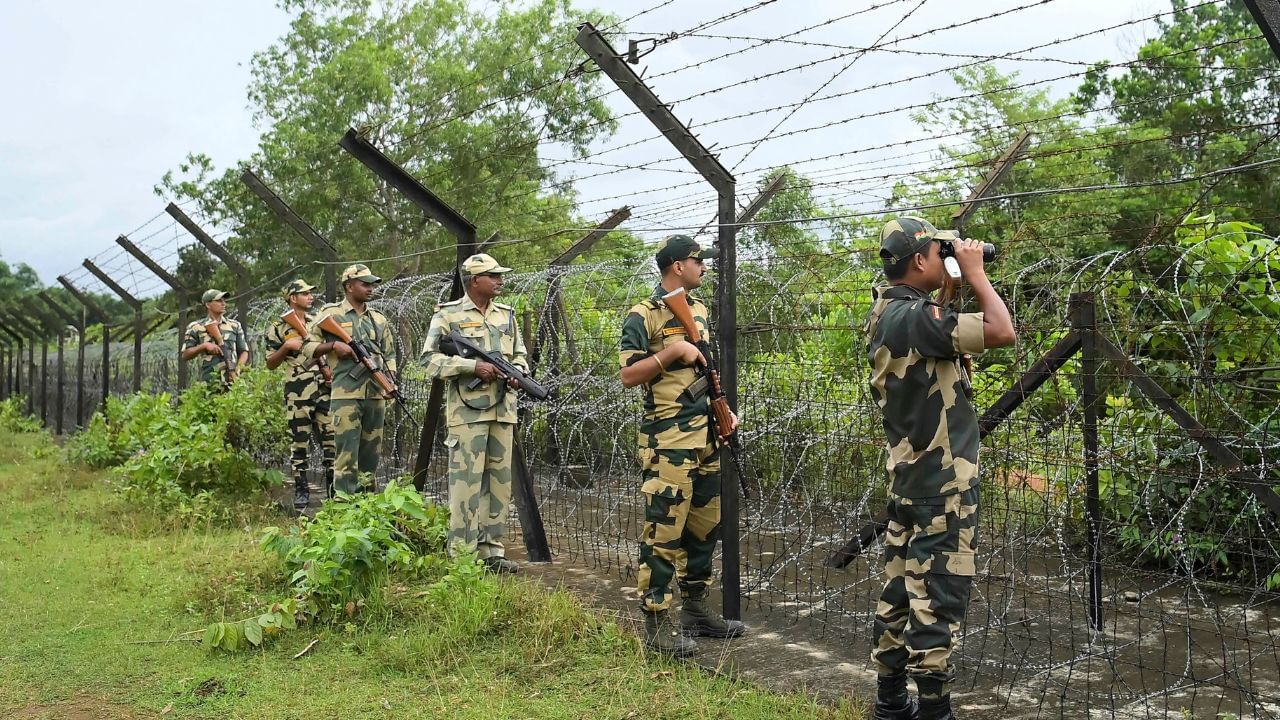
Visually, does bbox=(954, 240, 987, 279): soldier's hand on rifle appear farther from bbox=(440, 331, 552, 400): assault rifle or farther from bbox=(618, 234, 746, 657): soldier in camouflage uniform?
bbox=(440, 331, 552, 400): assault rifle

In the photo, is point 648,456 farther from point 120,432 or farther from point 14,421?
point 14,421

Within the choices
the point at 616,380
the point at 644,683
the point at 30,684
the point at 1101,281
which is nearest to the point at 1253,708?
the point at 1101,281

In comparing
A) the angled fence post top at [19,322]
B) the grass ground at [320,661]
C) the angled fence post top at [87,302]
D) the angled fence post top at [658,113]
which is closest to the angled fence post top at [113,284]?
the angled fence post top at [87,302]

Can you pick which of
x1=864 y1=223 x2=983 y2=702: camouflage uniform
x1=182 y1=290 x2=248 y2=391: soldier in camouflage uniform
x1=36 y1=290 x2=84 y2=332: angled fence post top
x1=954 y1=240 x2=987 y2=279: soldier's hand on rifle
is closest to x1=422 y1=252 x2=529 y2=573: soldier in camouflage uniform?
x1=864 y1=223 x2=983 y2=702: camouflage uniform

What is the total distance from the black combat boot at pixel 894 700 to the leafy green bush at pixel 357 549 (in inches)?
98.8

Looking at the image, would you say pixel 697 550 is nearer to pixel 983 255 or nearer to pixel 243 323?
pixel 983 255

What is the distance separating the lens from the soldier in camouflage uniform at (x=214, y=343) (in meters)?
10.0

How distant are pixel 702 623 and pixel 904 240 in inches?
78.5

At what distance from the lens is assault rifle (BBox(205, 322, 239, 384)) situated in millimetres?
10133

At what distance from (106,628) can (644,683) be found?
2764 mm

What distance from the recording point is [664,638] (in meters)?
4.23

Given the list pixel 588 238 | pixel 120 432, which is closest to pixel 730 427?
pixel 588 238

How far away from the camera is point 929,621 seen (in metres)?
3.16

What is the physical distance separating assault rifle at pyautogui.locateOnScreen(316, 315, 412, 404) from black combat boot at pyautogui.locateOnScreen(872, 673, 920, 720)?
4546 millimetres
